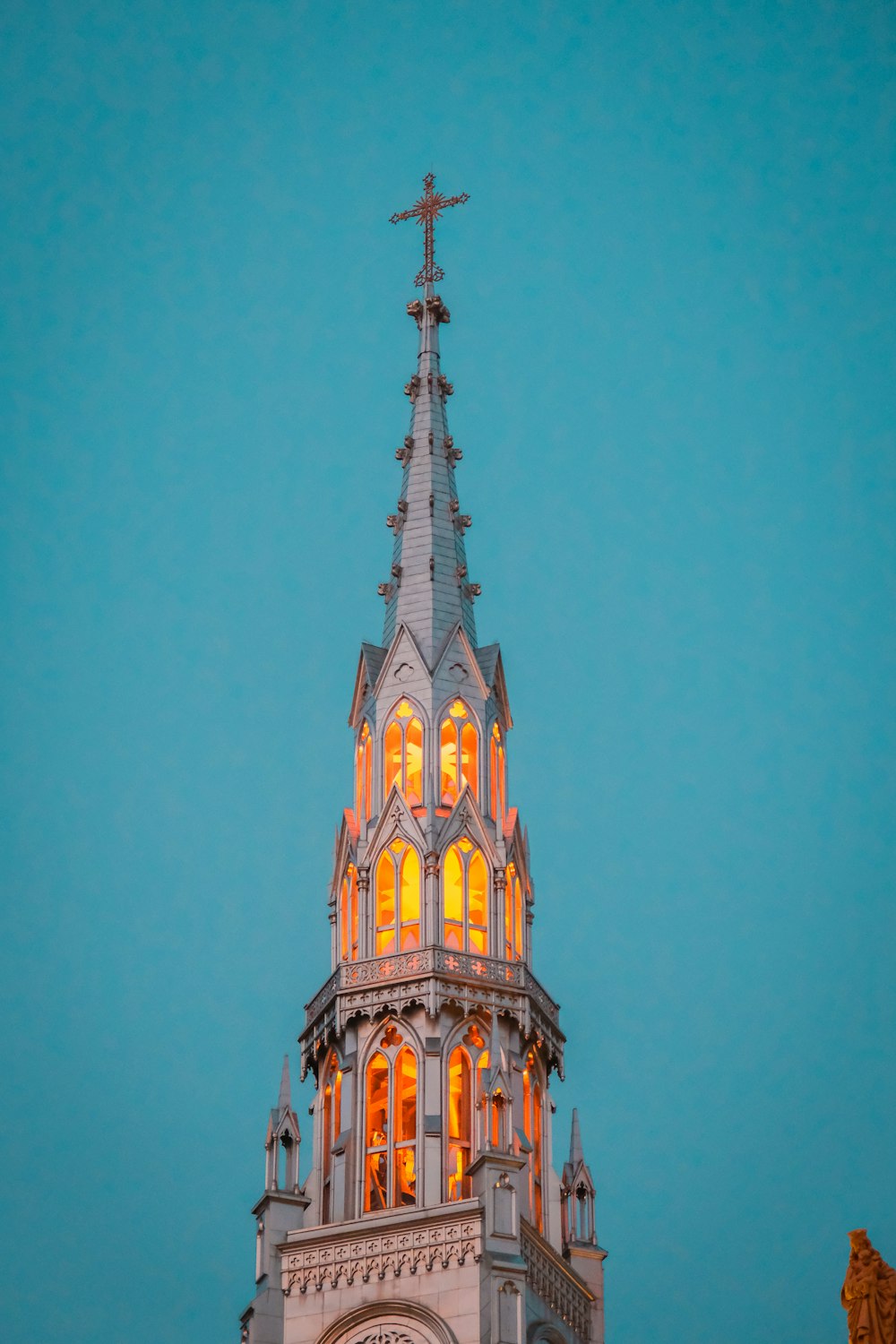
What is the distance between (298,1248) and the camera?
2373 inches

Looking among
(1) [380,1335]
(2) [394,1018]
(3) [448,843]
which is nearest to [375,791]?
(3) [448,843]

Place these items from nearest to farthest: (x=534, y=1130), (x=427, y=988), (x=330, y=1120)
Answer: (x=427, y=988)
(x=330, y=1120)
(x=534, y=1130)

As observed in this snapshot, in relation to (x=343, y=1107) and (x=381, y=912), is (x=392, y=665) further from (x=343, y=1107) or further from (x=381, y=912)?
(x=343, y=1107)

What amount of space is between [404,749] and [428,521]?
27.2 feet

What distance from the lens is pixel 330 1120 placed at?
64250 mm

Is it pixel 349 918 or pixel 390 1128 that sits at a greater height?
pixel 349 918

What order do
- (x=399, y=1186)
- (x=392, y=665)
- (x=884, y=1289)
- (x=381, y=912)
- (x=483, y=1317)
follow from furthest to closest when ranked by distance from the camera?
1. (x=392, y=665)
2. (x=381, y=912)
3. (x=399, y=1186)
4. (x=483, y=1317)
5. (x=884, y=1289)

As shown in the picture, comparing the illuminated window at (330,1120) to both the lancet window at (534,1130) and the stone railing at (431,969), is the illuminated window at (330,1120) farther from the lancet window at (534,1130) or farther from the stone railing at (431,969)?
the lancet window at (534,1130)

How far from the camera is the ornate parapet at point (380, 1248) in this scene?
193ft

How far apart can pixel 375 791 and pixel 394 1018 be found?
→ 751 cm

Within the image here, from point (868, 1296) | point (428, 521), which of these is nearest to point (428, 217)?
point (428, 521)

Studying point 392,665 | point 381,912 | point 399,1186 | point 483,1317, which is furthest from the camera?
point 392,665

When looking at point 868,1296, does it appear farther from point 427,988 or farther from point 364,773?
point 364,773

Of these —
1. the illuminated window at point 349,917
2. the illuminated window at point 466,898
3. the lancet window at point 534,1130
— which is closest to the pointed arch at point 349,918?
the illuminated window at point 349,917
